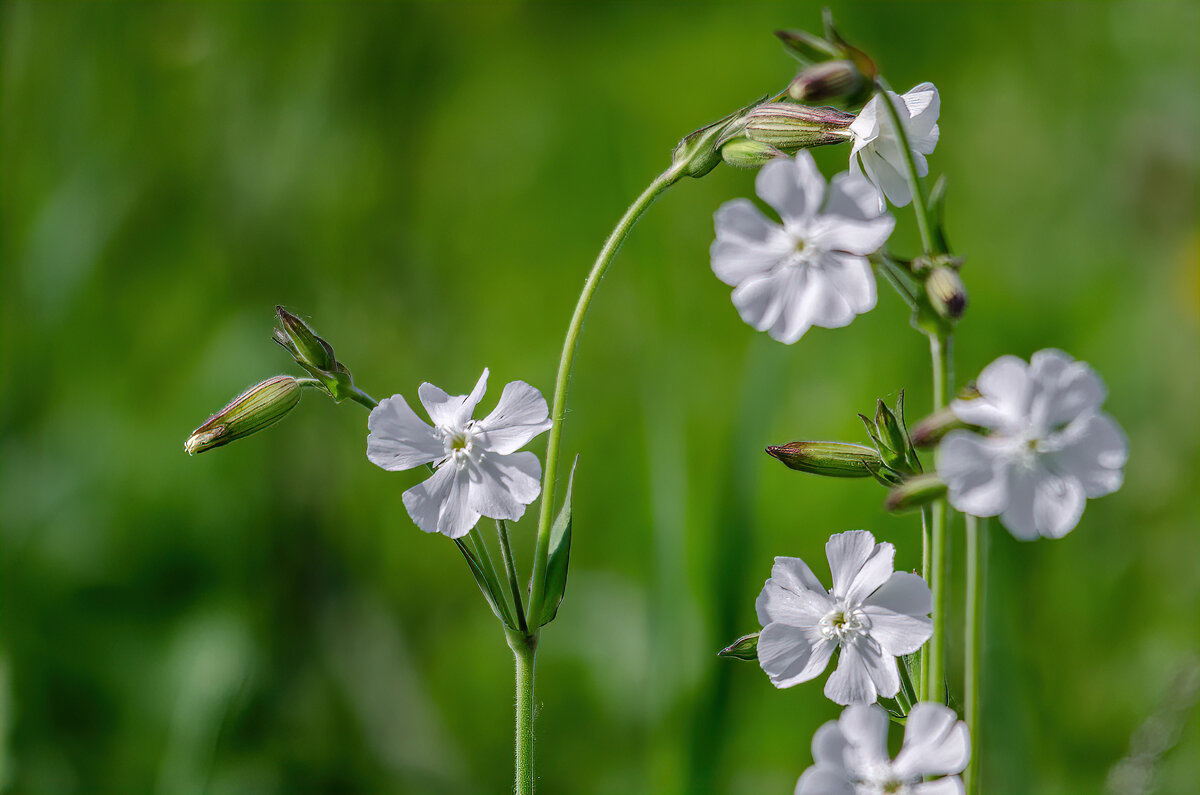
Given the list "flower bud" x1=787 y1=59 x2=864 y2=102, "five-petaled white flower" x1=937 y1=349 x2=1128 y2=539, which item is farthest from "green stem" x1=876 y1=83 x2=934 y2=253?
"five-petaled white flower" x1=937 y1=349 x2=1128 y2=539

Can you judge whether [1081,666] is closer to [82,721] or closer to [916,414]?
[916,414]

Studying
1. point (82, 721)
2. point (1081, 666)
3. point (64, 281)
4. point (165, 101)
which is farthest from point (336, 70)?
point (1081, 666)

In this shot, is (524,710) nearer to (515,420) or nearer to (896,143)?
(515,420)

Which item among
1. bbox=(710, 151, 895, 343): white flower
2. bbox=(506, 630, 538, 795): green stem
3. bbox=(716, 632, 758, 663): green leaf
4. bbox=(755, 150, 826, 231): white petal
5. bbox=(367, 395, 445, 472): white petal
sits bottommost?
bbox=(506, 630, 538, 795): green stem

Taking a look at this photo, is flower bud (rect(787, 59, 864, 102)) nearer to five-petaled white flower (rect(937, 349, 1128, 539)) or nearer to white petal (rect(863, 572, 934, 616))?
five-petaled white flower (rect(937, 349, 1128, 539))

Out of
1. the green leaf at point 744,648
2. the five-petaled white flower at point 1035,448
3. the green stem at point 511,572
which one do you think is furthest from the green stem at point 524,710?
the five-petaled white flower at point 1035,448

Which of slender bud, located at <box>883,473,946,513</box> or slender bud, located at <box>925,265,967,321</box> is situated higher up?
slender bud, located at <box>925,265,967,321</box>

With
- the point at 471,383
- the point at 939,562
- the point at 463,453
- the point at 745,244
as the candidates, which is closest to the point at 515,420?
the point at 463,453
